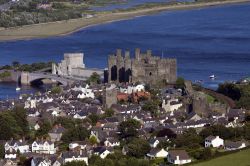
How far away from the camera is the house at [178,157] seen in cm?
2588

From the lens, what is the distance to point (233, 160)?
82.8 ft

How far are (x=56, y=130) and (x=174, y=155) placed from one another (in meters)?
4.90

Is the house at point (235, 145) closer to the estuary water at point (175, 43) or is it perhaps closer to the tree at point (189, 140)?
the tree at point (189, 140)

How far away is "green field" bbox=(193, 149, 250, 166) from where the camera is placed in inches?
979

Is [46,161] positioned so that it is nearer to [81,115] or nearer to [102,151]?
[102,151]

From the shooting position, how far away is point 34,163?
2628cm

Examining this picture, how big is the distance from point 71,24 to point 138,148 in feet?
150

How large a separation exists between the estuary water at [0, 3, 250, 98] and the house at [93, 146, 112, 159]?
554 inches

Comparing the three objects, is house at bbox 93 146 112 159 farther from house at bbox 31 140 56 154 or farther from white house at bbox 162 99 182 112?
white house at bbox 162 99 182 112

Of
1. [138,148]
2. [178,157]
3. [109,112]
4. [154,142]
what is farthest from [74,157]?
[109,112]

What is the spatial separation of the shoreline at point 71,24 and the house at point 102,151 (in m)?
37.5

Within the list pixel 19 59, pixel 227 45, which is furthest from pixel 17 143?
pixel 227 45

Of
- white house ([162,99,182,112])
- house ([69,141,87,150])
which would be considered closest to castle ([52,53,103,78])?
white house ([162,99,182,112])

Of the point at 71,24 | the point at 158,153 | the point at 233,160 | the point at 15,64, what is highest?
the point at 233,160
